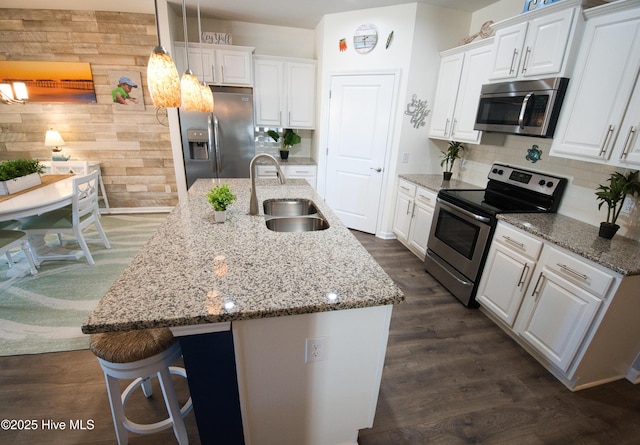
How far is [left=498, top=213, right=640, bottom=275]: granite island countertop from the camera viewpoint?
150 centimetres

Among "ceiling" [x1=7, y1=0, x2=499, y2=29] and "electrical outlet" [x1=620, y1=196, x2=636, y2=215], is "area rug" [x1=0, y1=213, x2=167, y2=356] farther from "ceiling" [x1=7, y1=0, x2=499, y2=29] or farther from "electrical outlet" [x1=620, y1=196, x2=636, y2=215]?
"electrical outlet" [x1=620, y1=196, x2=636, y2=215]

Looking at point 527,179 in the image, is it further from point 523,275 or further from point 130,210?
point 130,210

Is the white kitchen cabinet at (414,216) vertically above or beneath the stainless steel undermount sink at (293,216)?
beneath

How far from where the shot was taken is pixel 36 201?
2355mm

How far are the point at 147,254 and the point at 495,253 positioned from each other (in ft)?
7.75

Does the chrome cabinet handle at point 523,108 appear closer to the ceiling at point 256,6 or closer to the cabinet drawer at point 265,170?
the ceiling at point 256,6

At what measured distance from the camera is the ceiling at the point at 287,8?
3039 mm

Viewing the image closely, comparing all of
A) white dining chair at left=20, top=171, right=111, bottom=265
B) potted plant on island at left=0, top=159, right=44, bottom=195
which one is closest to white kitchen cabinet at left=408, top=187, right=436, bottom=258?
white dining chair at left=20, top=171, right=111, bottom=265

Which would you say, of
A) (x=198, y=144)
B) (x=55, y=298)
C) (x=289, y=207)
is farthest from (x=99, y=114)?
(x=289, y=207)

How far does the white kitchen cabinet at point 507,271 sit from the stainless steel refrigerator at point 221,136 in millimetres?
3144

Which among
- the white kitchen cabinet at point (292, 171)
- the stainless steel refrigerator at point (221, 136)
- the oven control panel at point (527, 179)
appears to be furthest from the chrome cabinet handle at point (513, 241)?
the stainless steel refrigerator at point (221, 136)

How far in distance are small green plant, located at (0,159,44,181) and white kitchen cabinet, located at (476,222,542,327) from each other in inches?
167

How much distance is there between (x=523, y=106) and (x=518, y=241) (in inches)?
40.1

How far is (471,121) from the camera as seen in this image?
2.79m
